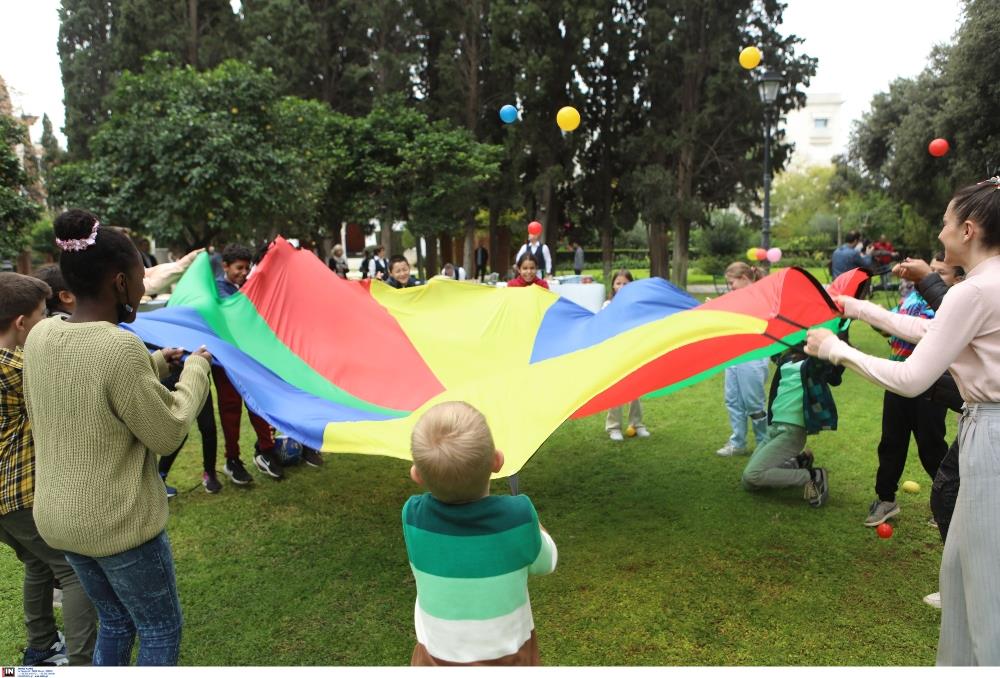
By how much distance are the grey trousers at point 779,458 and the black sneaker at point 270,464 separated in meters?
3.22

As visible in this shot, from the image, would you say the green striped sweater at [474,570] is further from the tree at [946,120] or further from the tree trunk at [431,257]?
the tree trunk at [431,257]

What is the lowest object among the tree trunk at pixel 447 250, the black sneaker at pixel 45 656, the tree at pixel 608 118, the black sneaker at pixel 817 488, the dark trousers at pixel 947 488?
the black sneaker at pixel 45 656

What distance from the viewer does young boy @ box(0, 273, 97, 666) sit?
2.37 meters

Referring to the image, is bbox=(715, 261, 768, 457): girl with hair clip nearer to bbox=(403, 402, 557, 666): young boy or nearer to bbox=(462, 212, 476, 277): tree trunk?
bbox=(403, 402, 557, 666): young boy

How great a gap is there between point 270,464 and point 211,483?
0.43 metres

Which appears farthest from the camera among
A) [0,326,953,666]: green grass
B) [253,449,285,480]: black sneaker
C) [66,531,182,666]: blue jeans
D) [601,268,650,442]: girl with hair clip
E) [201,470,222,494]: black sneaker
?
[601,268,650,442]: girl with hair clip

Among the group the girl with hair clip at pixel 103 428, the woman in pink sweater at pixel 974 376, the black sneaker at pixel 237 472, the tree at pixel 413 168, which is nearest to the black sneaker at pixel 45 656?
the girl with hair clip at pixel 103 428

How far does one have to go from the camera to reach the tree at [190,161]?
38.3 ft

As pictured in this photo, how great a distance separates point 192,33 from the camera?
18.5 m

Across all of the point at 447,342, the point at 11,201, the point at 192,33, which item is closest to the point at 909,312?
the point at 447,342

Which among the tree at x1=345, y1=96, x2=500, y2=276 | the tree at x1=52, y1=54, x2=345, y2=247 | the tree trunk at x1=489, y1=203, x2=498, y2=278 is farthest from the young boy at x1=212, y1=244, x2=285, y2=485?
the tree trunk at x1=489, y1=203, x2=498, y2=278

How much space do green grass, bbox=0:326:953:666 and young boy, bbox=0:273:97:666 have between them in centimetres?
53

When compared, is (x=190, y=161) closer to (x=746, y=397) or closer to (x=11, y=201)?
(x=11, y=201)

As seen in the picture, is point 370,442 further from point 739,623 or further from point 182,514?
point 182,514
